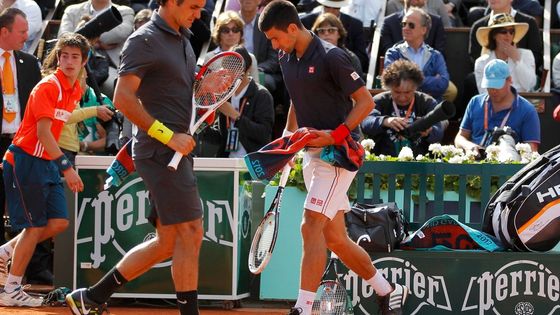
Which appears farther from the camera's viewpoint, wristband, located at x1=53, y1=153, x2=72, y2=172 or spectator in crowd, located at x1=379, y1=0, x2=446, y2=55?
spectator in crowd, located at x1=379, y1=0, x2=446, y2=55

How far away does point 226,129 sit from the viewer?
37.4 feet

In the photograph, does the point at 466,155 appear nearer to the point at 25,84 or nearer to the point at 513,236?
the point at 513,236

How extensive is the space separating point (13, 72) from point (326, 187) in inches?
162

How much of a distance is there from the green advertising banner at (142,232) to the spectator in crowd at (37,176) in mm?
238

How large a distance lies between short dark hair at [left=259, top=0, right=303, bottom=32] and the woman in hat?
16.0 ft

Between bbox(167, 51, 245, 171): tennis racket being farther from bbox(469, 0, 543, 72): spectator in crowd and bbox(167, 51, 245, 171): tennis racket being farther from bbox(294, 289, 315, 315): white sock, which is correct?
bbox(469, 0, 543, 72): spectator in crowd

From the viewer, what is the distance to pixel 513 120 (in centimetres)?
1079

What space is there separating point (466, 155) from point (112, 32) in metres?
5.00

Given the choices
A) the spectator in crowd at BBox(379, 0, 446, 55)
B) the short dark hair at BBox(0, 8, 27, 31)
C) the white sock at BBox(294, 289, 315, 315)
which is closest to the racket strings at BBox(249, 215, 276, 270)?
the white sock at BBox(294, 289, 315, 315)

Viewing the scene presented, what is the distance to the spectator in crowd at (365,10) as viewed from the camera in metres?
14.2

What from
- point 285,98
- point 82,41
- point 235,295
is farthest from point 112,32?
point 235,295

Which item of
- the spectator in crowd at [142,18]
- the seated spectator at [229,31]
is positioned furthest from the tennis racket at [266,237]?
the spectator in crowd at [142,18]

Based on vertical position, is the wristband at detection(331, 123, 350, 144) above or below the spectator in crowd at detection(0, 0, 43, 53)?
below

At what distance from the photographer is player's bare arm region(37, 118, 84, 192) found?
28.7 ft
